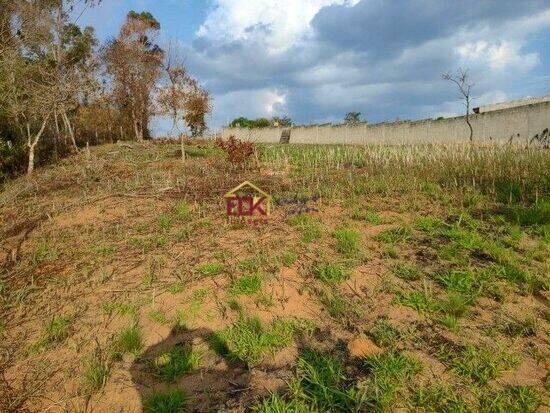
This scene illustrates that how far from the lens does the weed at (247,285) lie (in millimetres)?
4504

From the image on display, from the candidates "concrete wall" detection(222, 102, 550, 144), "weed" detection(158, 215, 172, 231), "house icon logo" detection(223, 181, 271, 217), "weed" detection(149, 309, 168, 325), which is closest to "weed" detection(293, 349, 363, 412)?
"weed" detection(149, 309, 168, 325)

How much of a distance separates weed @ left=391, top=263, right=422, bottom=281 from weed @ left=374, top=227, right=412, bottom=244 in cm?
74

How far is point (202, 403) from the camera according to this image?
3.14 meters

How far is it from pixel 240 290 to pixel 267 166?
7.79 metres

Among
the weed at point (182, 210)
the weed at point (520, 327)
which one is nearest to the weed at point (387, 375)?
the weed at point (520, 327)

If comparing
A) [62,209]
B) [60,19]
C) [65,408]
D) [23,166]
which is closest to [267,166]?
[62,209]

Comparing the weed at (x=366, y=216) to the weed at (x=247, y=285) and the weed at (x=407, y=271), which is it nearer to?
the weed at (x=407, y=271)

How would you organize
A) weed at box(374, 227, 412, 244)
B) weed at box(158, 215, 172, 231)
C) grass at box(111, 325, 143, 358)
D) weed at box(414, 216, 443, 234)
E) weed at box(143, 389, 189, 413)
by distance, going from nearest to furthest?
1. weed at box(143, 389, 189, 413)
2. grass at box(111, 325, 143, 358)
3. weed at box(374, 227, 412, 244)
4. weed at box(414, 216, 443, 234)
5. weed at box(158, 215, 172, 231)

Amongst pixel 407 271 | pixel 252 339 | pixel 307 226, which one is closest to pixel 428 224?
pixel 407 271

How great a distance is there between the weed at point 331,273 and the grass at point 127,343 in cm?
205

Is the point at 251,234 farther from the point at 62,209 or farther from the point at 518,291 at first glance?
the point at 62,209

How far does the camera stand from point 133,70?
26.8 metres

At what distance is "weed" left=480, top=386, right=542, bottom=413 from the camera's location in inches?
109

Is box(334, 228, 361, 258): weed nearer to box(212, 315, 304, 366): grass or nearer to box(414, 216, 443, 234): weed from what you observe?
box(414, 216, 443, 234): weed
